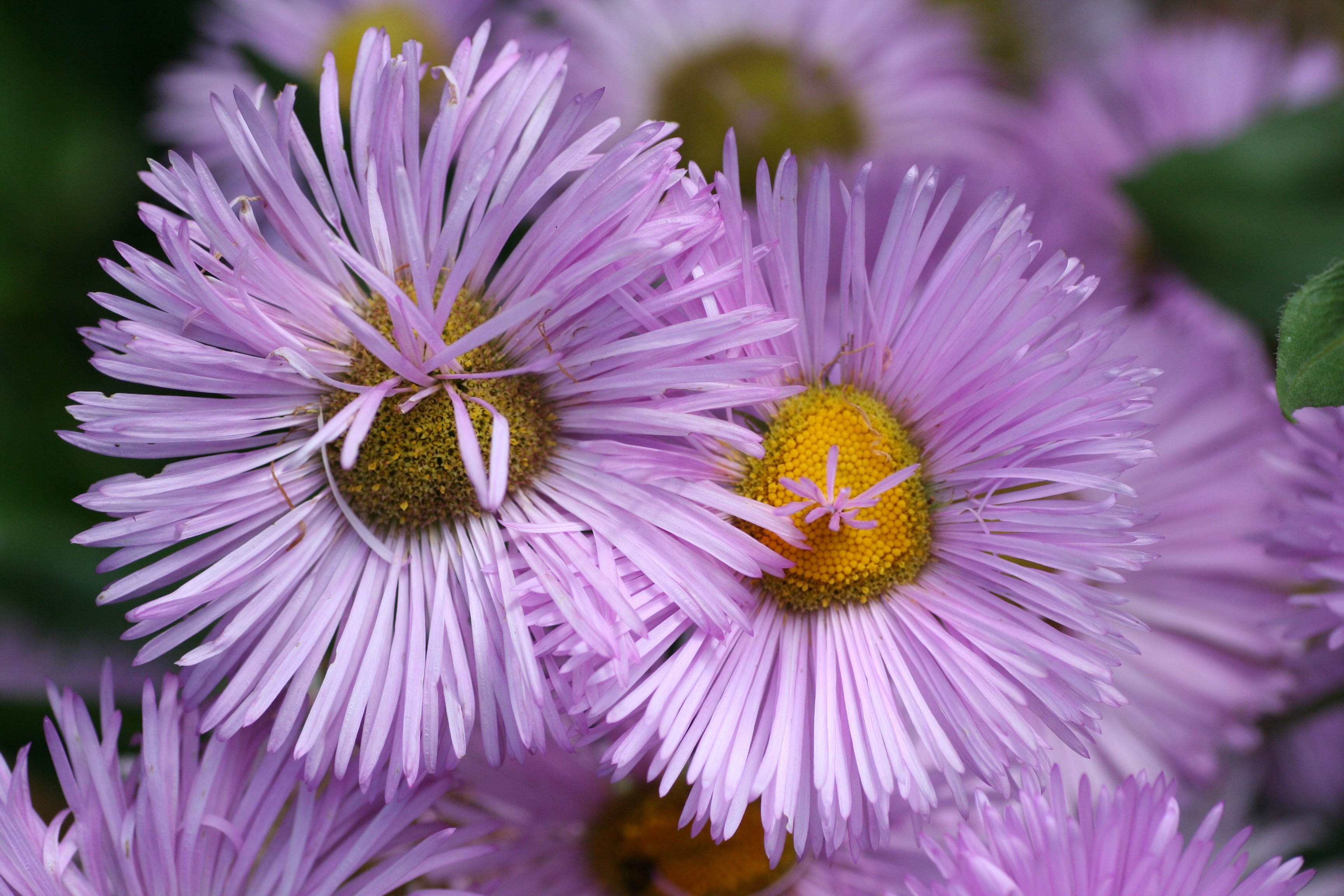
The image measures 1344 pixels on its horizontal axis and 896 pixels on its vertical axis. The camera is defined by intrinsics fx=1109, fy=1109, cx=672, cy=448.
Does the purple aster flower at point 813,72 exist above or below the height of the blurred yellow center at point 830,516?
above

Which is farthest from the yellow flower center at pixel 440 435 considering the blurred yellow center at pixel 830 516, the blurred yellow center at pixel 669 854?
the blurred yellow center at pixel 669 854

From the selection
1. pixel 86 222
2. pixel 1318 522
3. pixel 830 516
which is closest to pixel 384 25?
pixel 86 222

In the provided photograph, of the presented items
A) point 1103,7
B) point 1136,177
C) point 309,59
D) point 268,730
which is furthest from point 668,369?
point 1103,7

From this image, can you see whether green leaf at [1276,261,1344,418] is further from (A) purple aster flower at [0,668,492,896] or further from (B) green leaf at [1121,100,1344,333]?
(A) purple aster flower at [0,668,492,896]

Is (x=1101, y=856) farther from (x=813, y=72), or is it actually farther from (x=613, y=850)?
(x=813, y=72)

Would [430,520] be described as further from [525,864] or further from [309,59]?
[309,59]

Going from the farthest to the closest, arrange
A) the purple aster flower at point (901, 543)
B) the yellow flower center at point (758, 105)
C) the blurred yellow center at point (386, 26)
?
the blurred yellow center at point (386, 26) → the yellow flower center at point (758, 105) → the purple aster flower at point (901, 543)

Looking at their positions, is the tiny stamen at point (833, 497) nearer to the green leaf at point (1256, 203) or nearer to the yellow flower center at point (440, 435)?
the yellow flower center at point (440, 435)
